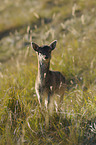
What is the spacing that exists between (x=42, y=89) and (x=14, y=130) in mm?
1122

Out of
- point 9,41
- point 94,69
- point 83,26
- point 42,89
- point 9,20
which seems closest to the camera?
point 42,89

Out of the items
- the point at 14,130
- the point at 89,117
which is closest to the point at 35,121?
the point at 14,130

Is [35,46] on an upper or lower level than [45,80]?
upper

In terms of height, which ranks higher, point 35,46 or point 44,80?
point 35,46

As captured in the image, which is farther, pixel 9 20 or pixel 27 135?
pixel 9 20

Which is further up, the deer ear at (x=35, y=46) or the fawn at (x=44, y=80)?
the deer ear at (x=35, y=46)

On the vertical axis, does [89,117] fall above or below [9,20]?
below

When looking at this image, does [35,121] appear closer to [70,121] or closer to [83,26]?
[70,121]

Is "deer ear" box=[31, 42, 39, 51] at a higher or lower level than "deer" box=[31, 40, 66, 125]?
higher

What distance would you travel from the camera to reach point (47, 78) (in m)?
4.34

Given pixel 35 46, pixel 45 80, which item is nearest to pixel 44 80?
pixel 45 80

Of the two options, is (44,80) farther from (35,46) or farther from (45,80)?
(35,46)

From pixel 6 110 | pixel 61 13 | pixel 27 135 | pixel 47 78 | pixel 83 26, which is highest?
pixel 61 13

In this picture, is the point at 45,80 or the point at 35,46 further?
the point at 45,80
